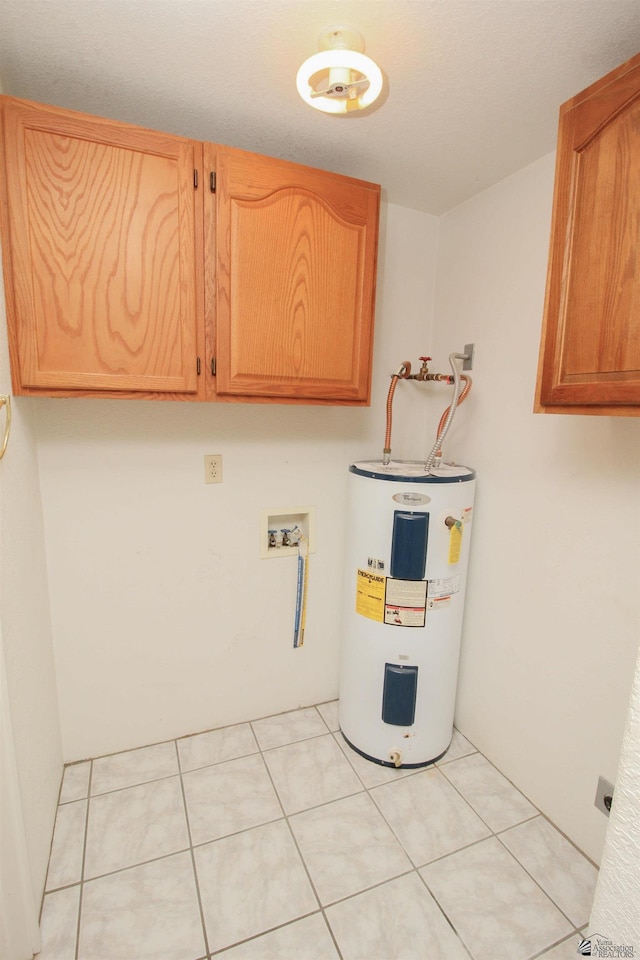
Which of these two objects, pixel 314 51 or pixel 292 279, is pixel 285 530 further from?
pixel 314 51

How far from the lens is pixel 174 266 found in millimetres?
1267

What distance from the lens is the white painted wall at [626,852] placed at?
761mm

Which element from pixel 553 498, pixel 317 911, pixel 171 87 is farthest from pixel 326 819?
pixel 171 87

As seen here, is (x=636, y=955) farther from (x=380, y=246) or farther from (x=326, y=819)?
(x=380, y=246)

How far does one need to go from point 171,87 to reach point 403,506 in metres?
1.37

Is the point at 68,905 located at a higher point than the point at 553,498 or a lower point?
lower

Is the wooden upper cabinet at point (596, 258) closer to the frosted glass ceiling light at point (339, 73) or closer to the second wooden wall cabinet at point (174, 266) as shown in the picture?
the frosted glass ceiling light at point (339, 73)

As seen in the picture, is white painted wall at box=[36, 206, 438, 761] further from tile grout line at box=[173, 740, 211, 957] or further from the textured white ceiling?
the textured white ceiling

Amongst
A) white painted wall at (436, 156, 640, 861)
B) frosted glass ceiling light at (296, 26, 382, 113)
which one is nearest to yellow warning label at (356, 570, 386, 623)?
white painted wall at (436, 156, 640, 861)

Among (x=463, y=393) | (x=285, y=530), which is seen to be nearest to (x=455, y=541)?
(x=463, y=393)

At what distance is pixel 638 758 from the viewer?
76cm

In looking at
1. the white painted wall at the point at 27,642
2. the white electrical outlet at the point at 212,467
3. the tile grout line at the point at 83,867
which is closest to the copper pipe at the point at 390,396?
the white electrical outlet at the point at 212,467

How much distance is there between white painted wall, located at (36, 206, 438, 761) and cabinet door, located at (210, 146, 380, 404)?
0.31m

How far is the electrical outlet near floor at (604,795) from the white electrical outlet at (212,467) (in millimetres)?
1559
